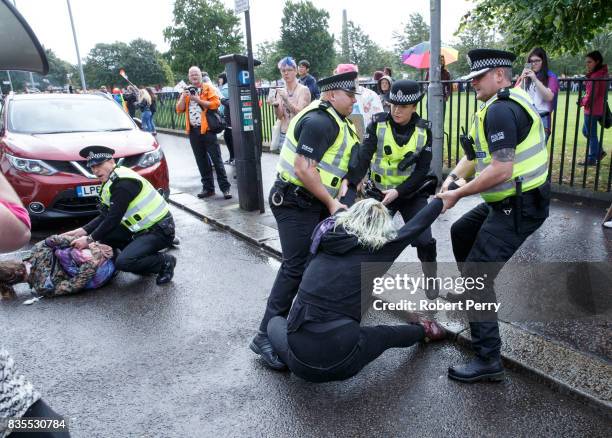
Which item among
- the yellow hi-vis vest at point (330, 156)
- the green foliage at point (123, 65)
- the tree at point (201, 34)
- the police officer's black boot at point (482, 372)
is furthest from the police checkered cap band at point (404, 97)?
the green foliage at point (123, 65)

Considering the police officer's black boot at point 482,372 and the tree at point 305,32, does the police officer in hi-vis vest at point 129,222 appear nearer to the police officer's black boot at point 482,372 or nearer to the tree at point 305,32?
the police officer's black boot at point 482,372

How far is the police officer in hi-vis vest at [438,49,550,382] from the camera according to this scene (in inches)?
112

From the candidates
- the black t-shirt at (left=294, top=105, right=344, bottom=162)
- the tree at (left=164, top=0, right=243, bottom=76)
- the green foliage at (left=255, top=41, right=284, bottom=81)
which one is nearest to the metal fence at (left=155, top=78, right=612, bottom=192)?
the black t-shirt at (left=294, top=105, right=344, bottom=162)

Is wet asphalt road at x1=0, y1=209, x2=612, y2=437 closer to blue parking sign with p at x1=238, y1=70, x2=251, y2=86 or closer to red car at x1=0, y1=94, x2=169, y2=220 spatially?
red car at x1=0, y1=94, x2=169, y2=220

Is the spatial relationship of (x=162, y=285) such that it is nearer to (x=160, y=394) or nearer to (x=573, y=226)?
(x=160, y=394)

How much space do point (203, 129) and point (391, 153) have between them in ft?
15.0

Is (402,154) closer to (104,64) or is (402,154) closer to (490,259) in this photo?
(490,259)

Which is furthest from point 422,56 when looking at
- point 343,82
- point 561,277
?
point 343,82

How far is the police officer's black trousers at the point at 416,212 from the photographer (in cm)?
385

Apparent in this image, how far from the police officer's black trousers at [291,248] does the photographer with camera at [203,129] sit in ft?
15.2

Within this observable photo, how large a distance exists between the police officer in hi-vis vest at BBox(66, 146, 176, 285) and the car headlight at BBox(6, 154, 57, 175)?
4.86ft

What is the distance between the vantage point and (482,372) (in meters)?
2.99

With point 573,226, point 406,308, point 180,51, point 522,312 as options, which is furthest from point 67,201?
point 180,51

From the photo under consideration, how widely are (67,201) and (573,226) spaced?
5820 mm
